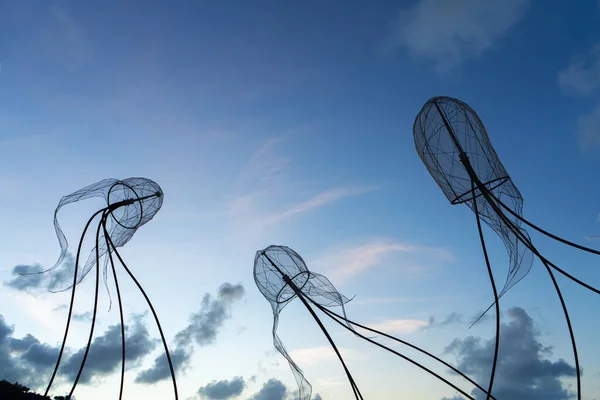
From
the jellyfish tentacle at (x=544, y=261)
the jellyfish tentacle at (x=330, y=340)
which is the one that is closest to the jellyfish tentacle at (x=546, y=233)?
the jellyfish tentacle at (x=544, y=261)

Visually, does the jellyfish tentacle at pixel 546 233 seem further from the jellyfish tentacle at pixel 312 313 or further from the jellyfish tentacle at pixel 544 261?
the jellyfish tentacle at pixel 312 313

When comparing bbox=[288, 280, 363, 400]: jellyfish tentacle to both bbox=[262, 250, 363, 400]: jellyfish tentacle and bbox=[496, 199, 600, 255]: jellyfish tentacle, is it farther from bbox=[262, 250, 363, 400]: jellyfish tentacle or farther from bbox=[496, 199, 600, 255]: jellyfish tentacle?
bbox=[496, 199, 600, 255]: jellyfish tentacle

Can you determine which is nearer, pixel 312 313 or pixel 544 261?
pixel 544 261

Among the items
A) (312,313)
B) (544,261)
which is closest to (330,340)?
(312,313)

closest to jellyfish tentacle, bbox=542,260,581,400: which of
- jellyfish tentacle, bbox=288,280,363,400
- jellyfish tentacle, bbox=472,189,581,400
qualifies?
jellyfish tentacle, bbox=472,189,581,400

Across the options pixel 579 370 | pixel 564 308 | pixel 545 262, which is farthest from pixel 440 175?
pixel 579 370

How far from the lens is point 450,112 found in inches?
384

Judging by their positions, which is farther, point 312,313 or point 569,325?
point 312,313

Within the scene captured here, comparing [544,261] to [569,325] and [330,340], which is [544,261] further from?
[330,340]

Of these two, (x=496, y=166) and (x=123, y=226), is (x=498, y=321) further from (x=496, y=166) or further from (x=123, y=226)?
(x=123, y=226)

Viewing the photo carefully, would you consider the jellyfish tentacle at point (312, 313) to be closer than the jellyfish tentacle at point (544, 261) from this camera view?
No

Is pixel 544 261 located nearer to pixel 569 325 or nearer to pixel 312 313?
pixel 569 325

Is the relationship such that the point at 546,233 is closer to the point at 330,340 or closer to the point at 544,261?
the point at 544,261

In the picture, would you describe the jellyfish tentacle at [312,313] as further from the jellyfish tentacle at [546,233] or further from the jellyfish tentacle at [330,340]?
the jellyfish tentacle at [546,233]
